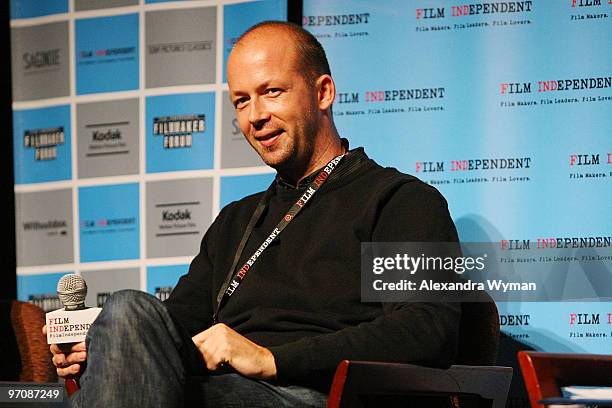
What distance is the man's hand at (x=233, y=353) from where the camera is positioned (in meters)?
2.37

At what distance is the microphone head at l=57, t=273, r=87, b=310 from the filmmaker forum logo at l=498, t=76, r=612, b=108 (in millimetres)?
2000

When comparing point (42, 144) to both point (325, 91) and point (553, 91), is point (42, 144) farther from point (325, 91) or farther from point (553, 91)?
point (553, 91)

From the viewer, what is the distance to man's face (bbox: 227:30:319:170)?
3070 millimetres

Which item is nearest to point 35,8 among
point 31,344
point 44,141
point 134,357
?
point 44,141

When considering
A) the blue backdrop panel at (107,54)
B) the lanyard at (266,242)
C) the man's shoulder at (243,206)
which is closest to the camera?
the lanyard at (266,242)

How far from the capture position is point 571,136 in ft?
12.3

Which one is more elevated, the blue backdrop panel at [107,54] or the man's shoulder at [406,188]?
the blue backdrop panel at [107,54]

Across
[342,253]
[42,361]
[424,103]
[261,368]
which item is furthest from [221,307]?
[424,103]

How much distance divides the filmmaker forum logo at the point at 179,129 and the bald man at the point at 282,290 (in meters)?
1.13

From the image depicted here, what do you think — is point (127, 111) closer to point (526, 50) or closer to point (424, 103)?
point (424, 103)

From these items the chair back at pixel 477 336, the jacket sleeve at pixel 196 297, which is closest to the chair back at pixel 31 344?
the jacket sleeve at pixel 196 297

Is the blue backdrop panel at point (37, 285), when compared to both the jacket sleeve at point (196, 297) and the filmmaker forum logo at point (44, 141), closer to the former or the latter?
the filmmaker forum logo at point (44, 141)

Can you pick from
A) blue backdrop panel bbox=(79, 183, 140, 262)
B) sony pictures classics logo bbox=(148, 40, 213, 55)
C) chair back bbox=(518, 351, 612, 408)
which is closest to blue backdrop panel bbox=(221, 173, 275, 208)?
blue backdrop panel bbox=(79, 183, 140, 262)
